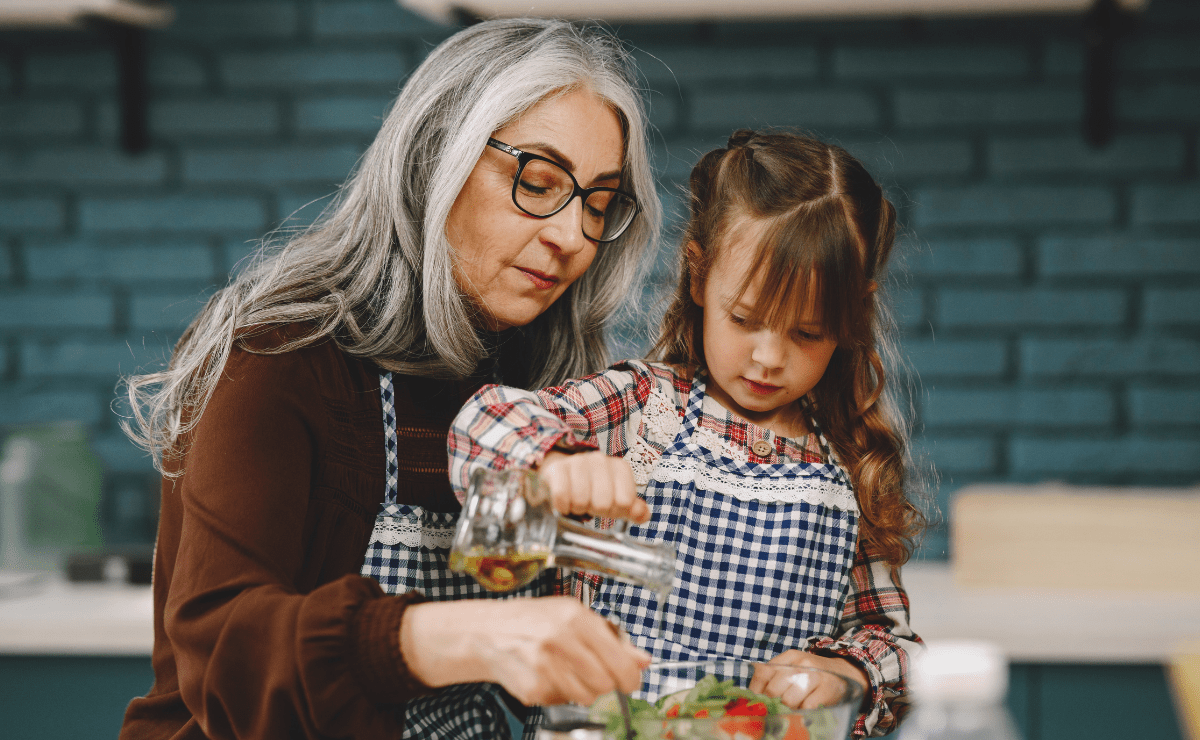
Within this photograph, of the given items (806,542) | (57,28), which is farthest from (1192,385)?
(57,28)

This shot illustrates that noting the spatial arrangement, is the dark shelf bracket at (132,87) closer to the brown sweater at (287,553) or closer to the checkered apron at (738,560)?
the brown sweater at (287,553)

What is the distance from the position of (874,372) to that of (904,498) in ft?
0.60

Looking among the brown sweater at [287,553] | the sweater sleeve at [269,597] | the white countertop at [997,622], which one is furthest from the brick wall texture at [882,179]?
the sweater sleeve at [269,597]

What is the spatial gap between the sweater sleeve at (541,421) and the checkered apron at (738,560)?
0.08 meters

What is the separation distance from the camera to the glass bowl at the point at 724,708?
66 cm

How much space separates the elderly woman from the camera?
919 millimetres

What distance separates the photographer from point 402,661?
0.73 metres

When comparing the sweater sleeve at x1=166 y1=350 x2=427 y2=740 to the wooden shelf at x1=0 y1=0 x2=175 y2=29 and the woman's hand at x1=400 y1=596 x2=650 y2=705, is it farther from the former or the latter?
the wooden shelf at x1=0 y1=0 x2=175 y2=29

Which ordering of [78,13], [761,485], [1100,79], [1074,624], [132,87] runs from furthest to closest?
A: [132,87], [1100,79], [78,13], [1074,624], [761,485]

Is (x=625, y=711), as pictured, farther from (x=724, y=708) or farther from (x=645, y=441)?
(x=645, y=441)

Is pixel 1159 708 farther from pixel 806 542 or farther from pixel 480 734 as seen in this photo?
pixel 480 734

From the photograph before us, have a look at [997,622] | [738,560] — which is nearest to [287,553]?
[738,560]

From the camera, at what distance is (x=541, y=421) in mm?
832

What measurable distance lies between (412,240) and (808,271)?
42cm
